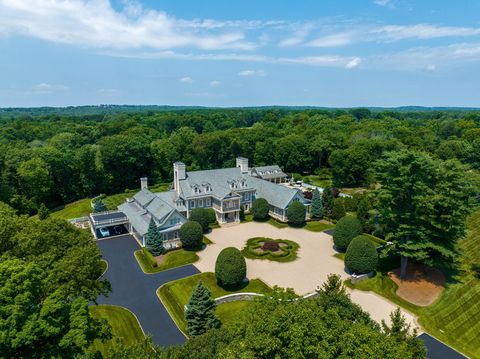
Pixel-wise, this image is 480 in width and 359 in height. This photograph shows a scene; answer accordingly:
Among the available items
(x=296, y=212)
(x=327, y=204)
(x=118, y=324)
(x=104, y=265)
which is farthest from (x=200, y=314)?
(x=327, y=204)

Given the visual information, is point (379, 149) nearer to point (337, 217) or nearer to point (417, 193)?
point (337, 217)

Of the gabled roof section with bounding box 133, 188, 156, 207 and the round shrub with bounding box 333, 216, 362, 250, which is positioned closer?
the round shrub with bounding box 333, 216, 362, 250

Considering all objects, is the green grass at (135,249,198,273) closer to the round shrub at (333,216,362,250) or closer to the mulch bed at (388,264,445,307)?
the round shrub at (333,216,362,250)

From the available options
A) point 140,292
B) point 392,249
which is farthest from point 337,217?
point 140,292

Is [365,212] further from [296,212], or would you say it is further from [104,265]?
[104,265]

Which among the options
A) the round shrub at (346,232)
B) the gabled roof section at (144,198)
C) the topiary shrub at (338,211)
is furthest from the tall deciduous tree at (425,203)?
the gabled roof section at (144,198)

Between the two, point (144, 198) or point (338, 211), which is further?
point (338, 211)

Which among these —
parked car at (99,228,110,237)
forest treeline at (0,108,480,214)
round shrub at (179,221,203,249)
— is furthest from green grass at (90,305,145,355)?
forest treeline at (0,108,480,214)
